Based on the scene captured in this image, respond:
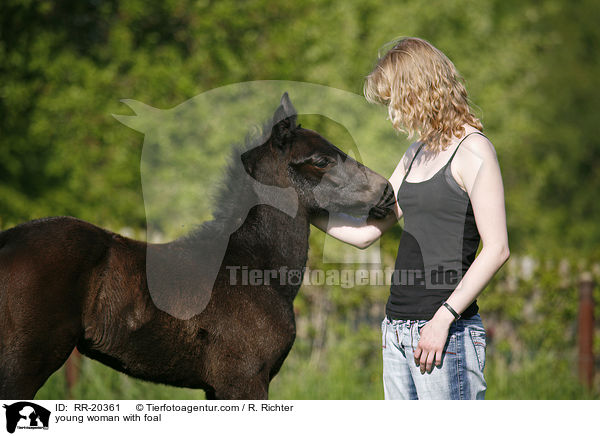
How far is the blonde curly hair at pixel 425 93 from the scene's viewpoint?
8.79 feet

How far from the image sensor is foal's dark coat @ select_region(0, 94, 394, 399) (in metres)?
2.70

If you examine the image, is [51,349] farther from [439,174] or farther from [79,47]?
[79,47]

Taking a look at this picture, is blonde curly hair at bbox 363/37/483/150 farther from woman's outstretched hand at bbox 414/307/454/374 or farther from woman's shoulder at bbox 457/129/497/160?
woman's outstretched hand at bbox 414/307/454/374

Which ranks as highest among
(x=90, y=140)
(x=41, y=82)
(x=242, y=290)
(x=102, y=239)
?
(x=41, y=82)

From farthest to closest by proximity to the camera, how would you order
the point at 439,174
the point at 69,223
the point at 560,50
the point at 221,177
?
the point at 560,50
the point at 221,177
the point at 69,223
the point at 439,174

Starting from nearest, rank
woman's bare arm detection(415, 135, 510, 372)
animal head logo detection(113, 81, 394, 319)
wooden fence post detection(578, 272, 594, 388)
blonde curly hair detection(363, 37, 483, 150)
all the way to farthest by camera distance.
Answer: woman's bare arm detection(415, 135, 510, 372), blonde curly hair detection(363, 37, 483, 150), wooden fence post detection(578, 272, 594, 388), animal head logo detection(113, 81, 394, 319)

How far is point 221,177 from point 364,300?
4011mm

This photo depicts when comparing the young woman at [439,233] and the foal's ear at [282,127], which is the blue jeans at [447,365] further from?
the foal's ear at [282,127]

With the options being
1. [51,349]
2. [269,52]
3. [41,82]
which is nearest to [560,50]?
[269,52]

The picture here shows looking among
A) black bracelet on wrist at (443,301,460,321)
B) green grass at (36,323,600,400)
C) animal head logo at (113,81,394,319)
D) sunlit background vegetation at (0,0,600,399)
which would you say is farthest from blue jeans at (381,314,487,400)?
animal head logo at (113,81,394,319)

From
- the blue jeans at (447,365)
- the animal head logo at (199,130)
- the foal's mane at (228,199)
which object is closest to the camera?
the blue jeans at (447,365)

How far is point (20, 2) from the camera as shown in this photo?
9.24 m
